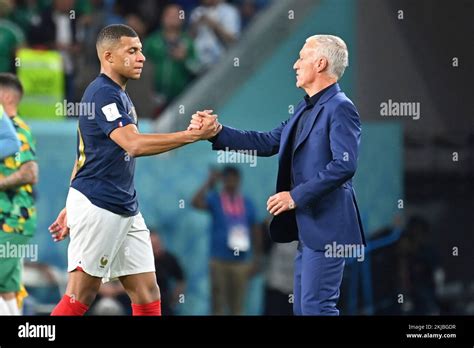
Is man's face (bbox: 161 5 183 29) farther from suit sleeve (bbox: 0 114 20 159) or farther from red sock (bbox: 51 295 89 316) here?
red sock (bbox: 51 295 89 316)

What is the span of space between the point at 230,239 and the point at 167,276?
25.1 inches

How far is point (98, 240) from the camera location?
8570mm

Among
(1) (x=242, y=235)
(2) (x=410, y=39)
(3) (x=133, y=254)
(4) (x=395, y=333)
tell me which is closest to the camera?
(3) (x=133, y=254)

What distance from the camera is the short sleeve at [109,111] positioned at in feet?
27.7

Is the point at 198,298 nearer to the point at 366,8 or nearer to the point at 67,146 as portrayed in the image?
the point at 67,146

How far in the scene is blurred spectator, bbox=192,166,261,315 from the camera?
1295cm

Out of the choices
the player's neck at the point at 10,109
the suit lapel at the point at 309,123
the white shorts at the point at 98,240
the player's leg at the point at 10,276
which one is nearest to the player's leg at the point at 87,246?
the white shorts at the point at 98,240

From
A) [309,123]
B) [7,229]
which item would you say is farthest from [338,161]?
[7,229]

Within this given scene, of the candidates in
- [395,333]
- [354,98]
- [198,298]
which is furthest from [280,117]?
[395,333]

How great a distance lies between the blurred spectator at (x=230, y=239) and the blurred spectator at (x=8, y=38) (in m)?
2.07

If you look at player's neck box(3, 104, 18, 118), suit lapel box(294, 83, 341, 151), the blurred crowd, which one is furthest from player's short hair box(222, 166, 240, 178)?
suit lapel box(294, 83, 341, 151)

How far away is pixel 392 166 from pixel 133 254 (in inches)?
207

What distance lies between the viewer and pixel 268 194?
13211 mm

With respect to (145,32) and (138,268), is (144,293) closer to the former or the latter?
(138,268)
